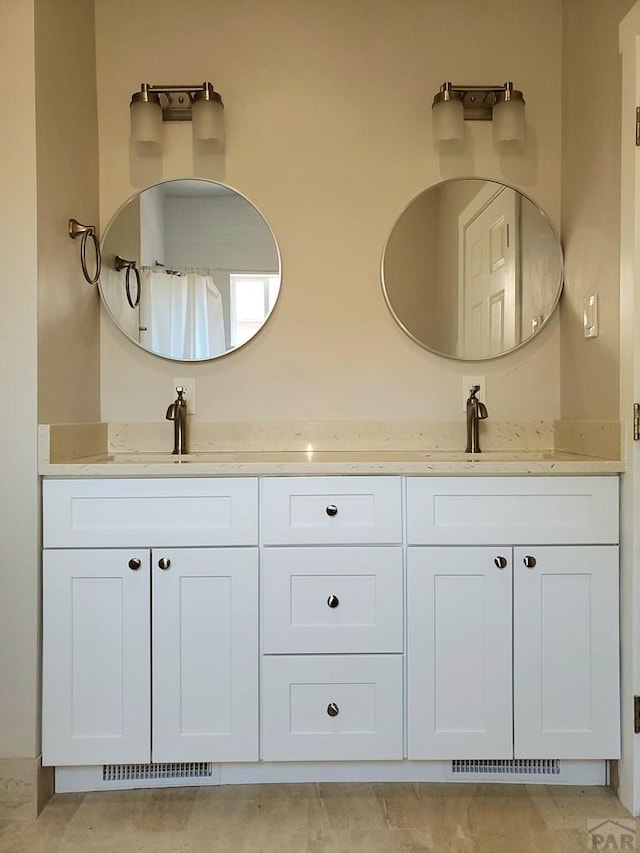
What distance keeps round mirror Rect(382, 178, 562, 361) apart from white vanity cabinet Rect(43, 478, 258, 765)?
3.10 ft

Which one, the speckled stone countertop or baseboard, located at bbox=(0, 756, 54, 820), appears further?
the speckled stone countertop

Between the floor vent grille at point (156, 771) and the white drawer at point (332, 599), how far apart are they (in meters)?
0.40

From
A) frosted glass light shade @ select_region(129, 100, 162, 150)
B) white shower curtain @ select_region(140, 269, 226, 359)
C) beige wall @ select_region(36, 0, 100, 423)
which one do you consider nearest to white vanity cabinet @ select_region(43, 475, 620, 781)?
beige wall @ select_region(36, 0, 100, 423)

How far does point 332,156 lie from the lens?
7.32 ft

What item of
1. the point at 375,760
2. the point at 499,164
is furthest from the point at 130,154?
the point at 375,760

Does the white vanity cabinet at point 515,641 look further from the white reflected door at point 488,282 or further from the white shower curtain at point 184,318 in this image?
the white shower curtain at point 184,318

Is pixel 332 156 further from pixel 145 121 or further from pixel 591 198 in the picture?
pixel 591 198

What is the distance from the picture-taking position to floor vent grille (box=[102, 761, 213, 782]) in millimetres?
1803

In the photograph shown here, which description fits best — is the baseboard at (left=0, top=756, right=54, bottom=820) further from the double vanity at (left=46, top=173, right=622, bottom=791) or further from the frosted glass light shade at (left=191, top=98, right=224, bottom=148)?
the frosted glass light shade at (left=191, top=98, right=224, bottom=148)

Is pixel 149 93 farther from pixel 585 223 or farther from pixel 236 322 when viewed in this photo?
pixel 585 223

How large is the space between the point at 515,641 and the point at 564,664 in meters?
0.14

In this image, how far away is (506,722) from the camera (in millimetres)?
1754

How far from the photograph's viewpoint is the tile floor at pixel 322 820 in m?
1.58

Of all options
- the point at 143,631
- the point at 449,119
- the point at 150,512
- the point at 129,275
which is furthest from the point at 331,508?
the point at 449,119
